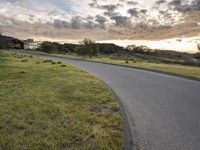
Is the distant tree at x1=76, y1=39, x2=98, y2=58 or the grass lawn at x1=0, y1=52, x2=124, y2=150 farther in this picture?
the distant tree at x1=76, y1=39, x2=98, y2=58

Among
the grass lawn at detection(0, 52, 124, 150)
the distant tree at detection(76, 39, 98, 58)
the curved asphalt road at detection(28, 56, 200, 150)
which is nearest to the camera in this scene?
the grass lawn at detection(0, 52, 124, 150)

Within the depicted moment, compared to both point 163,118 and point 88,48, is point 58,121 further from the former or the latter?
point 88,48

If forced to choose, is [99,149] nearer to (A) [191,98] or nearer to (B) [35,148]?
(B) [35,148]

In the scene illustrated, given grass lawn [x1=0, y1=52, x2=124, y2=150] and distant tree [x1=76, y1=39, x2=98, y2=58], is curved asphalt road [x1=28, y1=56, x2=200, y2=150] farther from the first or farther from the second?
distant tree [x1=76, y1=39, x2=98, y2=58]

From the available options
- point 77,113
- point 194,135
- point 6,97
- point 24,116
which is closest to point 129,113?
point 77,113

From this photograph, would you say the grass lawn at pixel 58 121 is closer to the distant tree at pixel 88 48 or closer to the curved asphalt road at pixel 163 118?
the curved asphalt road at pixel 163 118

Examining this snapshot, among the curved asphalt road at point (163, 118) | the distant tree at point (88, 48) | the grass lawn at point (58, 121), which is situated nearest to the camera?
the grass lawn at point (58, 121)

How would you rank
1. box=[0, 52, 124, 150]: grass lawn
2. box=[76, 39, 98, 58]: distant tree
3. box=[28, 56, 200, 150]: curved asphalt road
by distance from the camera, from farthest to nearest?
box=[76, 39, 98, 58]: distant tree
box=[28, 56, 200, 150]: curved asphalt road
box=[0, 52, 124, 150]: grass lawn

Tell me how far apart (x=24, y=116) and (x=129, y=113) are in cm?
314

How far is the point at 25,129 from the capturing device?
6.12m

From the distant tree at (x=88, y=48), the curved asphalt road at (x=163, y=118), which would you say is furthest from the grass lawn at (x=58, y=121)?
the distant tree at (x=88, y=48)

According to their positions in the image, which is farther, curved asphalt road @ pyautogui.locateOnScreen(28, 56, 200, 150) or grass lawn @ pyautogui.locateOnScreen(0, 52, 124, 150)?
curved asphalt road @ pyautogui.locateOnScreen(28, 56, 200, 150)

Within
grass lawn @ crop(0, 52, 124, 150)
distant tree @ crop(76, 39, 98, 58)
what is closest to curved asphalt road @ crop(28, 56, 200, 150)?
grass lawn @ crop(0, 52, 124, 150)

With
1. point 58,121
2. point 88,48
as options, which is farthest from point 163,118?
point 88,48
